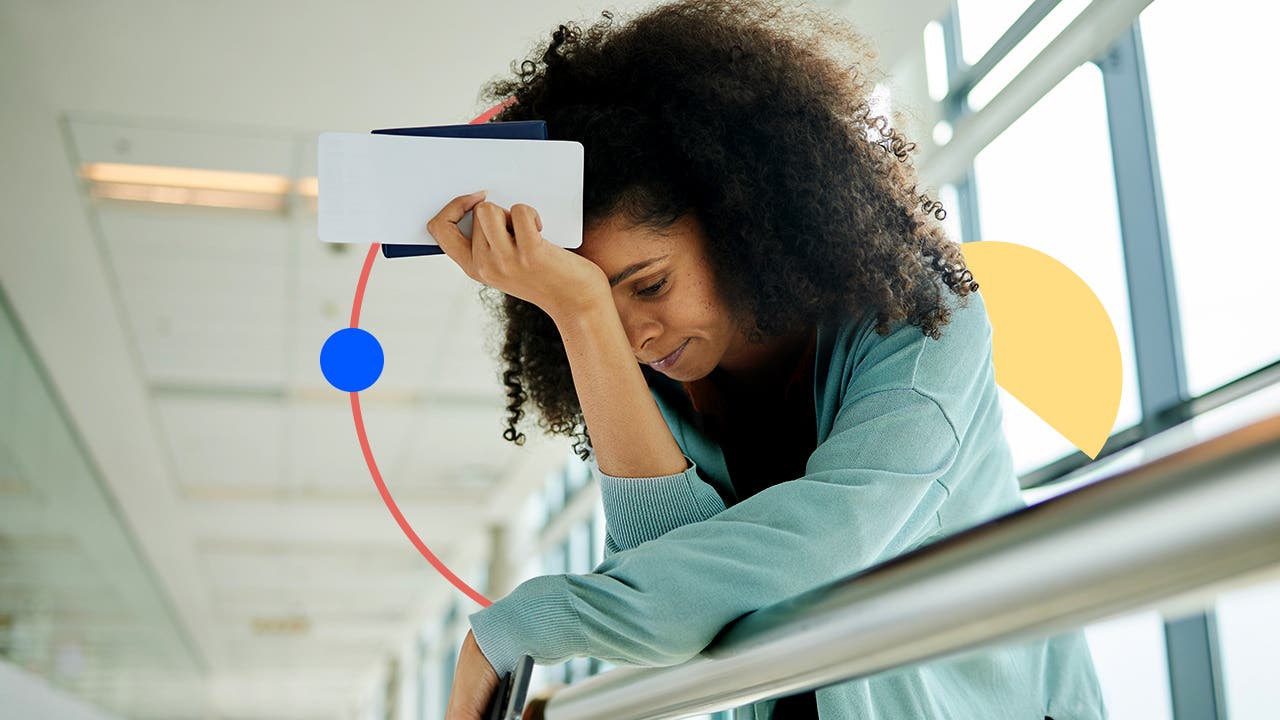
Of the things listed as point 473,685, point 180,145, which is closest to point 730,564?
point 473,685

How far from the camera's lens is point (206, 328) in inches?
238

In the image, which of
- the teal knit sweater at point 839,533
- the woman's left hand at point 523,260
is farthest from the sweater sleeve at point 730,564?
the woman's left hand at point 523,260

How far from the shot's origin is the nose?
1.06m

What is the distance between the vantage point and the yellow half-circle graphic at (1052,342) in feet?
4.77

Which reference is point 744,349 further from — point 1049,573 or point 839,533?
point 1049,573

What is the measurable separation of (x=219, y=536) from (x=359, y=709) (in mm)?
11774

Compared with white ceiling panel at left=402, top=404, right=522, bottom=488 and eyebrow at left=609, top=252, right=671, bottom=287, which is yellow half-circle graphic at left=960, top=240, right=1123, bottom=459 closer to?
eyebrow at left=609, top=252, right=671, bottom=287

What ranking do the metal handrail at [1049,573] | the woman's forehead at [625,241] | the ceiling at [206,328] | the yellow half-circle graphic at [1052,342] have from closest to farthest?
the metal handrail at [1049,573], the woman's forehead at [625,241], the yellow half-circle graphic at [1052,342], the ceiling at [206,328]

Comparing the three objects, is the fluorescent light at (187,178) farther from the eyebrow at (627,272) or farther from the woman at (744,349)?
the eyebrow at (627,272)

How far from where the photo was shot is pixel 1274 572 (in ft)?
0.94

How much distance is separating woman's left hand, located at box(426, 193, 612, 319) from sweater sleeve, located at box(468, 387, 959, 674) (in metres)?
0.24

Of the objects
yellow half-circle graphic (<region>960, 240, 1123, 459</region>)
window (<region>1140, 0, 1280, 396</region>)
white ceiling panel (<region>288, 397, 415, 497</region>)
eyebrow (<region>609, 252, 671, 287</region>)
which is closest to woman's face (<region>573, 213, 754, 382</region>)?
eyebrow (<region>609, 252, 671, 287</region>)

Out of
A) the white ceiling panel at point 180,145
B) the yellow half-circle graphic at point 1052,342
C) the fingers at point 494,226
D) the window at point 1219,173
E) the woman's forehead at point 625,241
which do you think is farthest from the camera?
the white ceiling panel at point 180,145

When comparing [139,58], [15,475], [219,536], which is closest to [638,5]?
[139,58]
